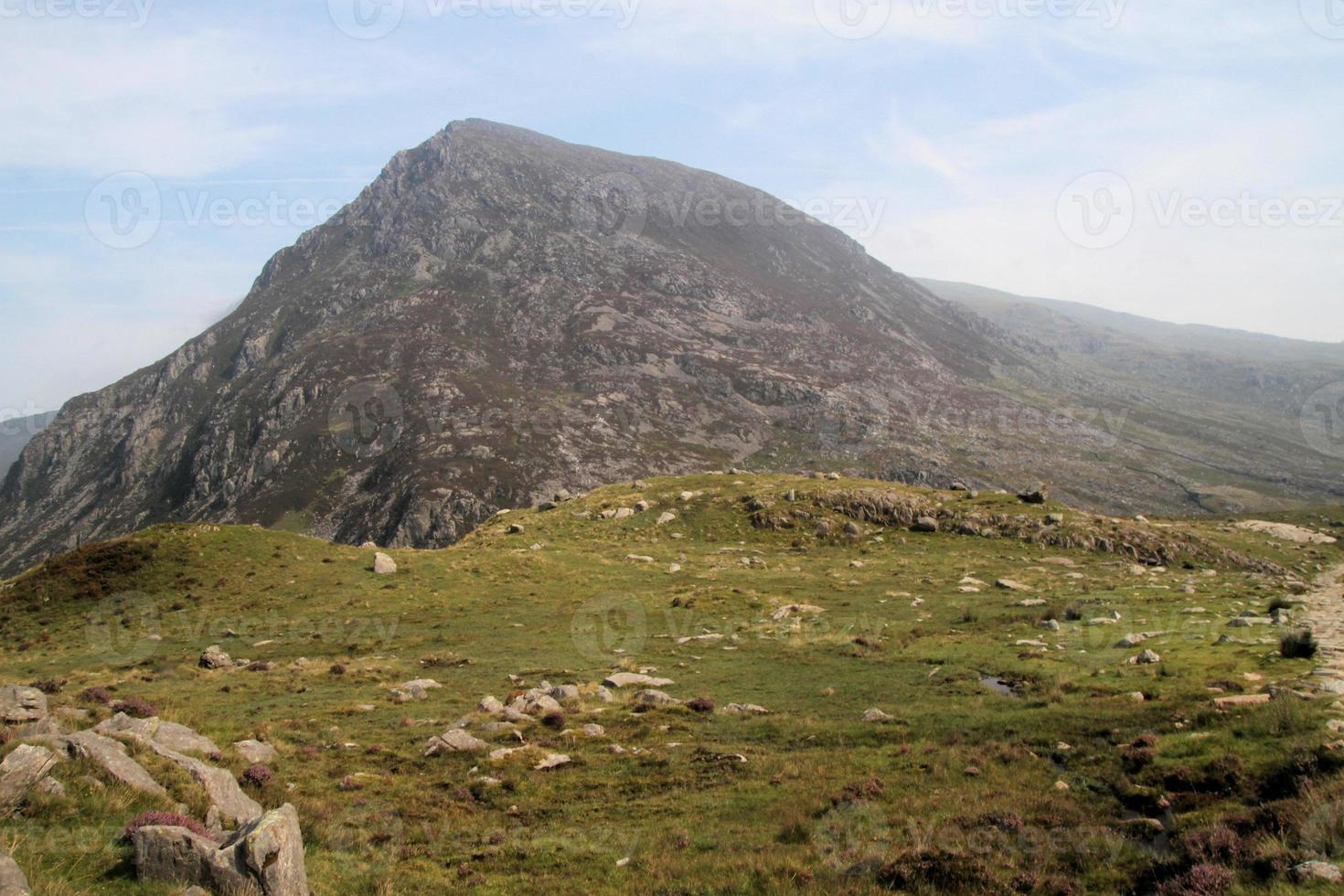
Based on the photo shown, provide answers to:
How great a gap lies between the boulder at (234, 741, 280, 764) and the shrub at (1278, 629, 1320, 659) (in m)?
31.2

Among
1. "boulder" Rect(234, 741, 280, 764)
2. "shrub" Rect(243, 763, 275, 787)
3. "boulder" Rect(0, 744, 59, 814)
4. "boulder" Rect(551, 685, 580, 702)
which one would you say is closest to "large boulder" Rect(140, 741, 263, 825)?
"shrub" Rect(243, 763, 275, 787)

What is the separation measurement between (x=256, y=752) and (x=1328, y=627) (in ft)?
125

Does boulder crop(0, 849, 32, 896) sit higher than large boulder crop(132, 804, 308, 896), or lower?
higher

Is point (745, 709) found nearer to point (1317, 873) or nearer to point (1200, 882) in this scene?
point (1200, 882)

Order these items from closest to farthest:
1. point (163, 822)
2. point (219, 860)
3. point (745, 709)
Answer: point (219, 860) → point (163, 822) → point (745, 709)

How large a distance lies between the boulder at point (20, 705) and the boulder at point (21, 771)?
3531mm

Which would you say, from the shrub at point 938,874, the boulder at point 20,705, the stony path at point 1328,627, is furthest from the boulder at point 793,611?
the boulder at point 20,705

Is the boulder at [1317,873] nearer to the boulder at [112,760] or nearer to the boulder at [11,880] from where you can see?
the boulder at [11,880]

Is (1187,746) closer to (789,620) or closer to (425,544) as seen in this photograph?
(789,620)

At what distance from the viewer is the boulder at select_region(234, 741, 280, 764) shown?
18.9 meters

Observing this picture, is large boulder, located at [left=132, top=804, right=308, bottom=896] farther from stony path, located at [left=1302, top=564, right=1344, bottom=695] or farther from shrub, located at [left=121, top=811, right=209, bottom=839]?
stony path, located at [left=1302, top=564, right=1344, bottom=695]

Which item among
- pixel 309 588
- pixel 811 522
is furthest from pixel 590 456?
pixel 309 588

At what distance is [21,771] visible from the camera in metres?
12.9

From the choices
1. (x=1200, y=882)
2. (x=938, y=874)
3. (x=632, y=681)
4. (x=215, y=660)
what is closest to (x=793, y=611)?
(x=632, y=681)
